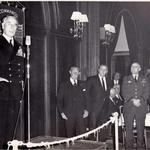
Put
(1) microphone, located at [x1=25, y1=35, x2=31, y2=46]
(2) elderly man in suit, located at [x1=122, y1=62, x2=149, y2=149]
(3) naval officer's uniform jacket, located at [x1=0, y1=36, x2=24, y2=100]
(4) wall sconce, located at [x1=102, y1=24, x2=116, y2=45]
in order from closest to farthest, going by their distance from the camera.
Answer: (3) naval officer's uniform jacket, located at [x1=0, y1=36, x2=24, y2=100] → (1) microphone, located at [x1=25, y1=35, x2=31, y2=46] → (2) elderly man in suit, located at [x1=122, y1=62, x2=149, y2=149] → (4) wall sconce, located at [x1=102, y1=24, x2=116, y2=45]

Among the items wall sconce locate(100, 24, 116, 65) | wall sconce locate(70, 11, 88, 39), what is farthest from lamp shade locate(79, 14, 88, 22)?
wall sconce locate(100, 24, 116, 65)

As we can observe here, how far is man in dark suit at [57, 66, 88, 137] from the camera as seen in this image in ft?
12.8

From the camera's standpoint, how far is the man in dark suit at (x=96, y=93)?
13.2 feet

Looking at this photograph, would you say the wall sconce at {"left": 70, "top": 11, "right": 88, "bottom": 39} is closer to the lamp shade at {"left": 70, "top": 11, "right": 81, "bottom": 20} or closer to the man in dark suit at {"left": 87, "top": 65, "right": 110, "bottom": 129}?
the lamp shade at {"left": 70, "top": 11, "right": 81, "bottom": 20}

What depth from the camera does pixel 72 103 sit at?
392 centimetres

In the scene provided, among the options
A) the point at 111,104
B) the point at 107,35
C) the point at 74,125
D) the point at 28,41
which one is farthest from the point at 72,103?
the point at 107,35

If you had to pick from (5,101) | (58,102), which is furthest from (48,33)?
(5,101)

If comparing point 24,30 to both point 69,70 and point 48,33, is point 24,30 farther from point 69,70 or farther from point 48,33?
point 69,70

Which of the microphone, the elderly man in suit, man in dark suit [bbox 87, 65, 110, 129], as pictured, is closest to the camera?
the microphone

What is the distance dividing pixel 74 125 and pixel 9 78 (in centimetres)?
118

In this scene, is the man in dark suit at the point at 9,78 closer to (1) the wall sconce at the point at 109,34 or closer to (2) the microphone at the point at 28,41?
(2) the microphone at the point at 28,41

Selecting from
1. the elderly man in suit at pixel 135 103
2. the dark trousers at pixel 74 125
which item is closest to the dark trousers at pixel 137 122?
the elderly man in suit at pixel 135 103

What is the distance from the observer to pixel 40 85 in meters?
3.82

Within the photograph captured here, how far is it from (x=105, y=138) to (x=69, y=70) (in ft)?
3.08
